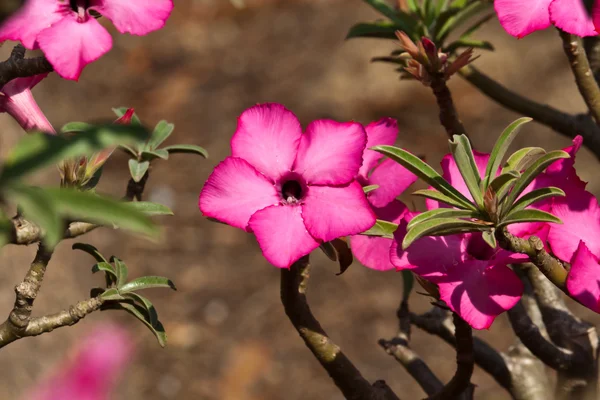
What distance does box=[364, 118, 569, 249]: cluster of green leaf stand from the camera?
0.66 metres

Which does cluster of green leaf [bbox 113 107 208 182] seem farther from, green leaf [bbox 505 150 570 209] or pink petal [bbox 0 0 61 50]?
green leaf [bbox 505 150 570 209]

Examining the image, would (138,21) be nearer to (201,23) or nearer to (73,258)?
(73,258)

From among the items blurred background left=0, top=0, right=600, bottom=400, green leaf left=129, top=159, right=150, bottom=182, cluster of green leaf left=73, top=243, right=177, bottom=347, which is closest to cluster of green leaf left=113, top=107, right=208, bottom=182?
green leaf left=129, top=159, right=150, bottom=182

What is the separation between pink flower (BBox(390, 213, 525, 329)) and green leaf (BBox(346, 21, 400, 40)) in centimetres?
41

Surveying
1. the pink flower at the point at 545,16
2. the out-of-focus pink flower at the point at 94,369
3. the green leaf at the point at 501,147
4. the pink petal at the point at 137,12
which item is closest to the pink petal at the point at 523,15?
the pink flower at the point at 545,16

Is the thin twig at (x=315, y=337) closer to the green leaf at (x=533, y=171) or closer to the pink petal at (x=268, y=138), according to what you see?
the pink petal at (x=268, y=138)

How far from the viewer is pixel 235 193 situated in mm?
738

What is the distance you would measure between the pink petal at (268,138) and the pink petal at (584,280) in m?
0.27

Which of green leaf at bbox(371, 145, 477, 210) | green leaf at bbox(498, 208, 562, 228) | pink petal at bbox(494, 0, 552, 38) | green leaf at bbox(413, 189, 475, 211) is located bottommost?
green leaf at bbox(413, 189, 475, 211)

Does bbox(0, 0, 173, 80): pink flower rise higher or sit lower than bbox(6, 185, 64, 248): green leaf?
lower

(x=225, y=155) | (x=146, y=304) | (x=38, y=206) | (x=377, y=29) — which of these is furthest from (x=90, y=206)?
(x=225, y=155)

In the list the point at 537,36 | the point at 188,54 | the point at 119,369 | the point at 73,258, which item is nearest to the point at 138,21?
the point at 119,369

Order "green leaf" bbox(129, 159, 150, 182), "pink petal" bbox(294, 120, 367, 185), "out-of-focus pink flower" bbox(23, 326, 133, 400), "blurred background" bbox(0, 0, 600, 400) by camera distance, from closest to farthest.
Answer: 1. "out-of-focus pink flower" bbox(23, 326, 133, 400)
2. "pink petal" bbox(294, 120, 367, 185)
3. "green leaf" bbox(129, 159, 150, 182)
4. "blurred background" bbox(0, 0, 600, 400)

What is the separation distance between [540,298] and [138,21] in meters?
0.68
